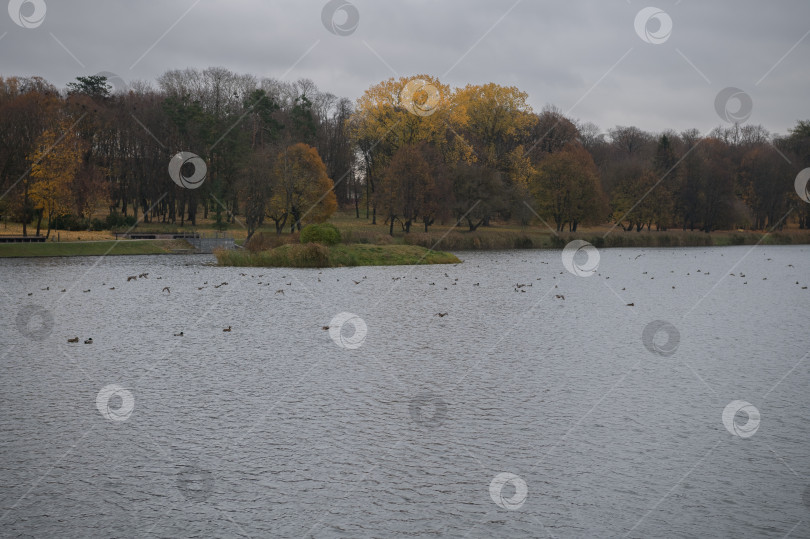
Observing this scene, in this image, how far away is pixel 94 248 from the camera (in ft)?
186

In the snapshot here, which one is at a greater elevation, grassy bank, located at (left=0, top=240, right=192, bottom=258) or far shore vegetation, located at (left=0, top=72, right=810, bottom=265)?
far shore vegetation, located at (left=0, top=72, right=810, bottom=265)

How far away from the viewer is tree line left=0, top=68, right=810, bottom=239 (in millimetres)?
65875

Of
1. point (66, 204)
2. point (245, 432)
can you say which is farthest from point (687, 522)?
point (66, 204)

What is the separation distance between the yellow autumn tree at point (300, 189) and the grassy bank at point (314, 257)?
87.4 ft

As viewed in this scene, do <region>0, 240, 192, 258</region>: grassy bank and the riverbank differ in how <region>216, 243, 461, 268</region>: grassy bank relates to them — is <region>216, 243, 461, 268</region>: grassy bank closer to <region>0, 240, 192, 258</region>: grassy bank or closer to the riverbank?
the riverbank

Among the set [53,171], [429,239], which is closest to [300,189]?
[429,239]

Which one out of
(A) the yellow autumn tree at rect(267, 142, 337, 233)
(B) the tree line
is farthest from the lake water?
(A) the yellow autumn tree at rect(267, 142, 337, 233)

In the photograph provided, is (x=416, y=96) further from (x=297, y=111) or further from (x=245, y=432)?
(x=245, y=432)

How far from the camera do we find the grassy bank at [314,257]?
45062 mm

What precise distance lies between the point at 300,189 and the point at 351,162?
24.1 meters

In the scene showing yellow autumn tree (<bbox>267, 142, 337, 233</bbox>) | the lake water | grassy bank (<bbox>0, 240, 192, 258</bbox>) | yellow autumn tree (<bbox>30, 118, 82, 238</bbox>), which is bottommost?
the lake water

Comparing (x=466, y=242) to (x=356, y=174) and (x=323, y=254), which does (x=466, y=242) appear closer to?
(x=323, y=254)

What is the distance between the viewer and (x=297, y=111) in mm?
92312

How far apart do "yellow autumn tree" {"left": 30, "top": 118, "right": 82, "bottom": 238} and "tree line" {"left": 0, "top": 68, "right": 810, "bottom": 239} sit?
0.13 m
